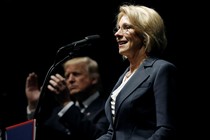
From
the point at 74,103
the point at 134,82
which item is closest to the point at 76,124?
the point at 74,103

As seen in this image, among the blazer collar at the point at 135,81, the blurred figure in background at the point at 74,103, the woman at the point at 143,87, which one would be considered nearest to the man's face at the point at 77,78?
the blurred figure in background at the point at 74,103

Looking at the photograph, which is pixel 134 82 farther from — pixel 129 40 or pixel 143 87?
pixel 129 40

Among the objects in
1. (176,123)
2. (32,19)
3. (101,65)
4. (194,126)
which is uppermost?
(32,19)

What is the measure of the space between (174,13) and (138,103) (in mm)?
1507

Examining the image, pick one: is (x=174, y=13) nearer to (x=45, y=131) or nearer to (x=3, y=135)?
(x=45, y=131)

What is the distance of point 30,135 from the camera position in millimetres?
2039

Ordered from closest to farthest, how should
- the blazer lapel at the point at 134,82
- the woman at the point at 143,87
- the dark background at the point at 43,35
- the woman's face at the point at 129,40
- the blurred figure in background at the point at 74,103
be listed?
the woman at the point at 143,87
the blazer lapel at the point at 134,82
the woman's face at the point at 129,40
the blurred figure in background at the point at 74,103
the dark background at the point at 43,35

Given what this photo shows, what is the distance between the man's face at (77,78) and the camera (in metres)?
3.52

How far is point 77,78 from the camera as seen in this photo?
357 cm

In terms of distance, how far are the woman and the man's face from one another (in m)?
1.35

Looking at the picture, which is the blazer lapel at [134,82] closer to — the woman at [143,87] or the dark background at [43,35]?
the woman at [143,87]

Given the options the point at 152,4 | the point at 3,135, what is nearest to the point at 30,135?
the point at 3,135

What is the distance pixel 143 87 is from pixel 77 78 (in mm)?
1662

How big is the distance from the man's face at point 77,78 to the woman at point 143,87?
1.35 metres
